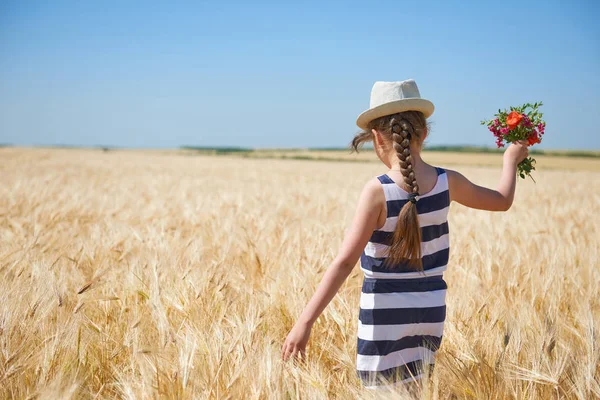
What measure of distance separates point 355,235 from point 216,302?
2.61 ft

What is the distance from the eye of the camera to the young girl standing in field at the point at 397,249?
4.54ft

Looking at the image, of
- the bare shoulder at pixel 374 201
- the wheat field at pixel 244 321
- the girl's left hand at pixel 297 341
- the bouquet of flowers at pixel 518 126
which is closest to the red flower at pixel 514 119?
the bouquet of flowers at pixel 518 126

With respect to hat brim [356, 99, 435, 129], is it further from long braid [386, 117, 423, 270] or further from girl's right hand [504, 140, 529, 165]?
girl's right hand [504, 140, 529, 165]

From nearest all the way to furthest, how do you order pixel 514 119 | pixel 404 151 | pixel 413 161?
pixel 404 151
pixel 413 161
pixel 514 119

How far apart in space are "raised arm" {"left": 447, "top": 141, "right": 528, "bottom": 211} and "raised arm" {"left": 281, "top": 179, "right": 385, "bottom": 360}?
0.32 metres

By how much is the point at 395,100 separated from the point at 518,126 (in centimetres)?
52

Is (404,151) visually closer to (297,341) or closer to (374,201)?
(374,201)

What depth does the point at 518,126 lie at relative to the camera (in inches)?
64.8

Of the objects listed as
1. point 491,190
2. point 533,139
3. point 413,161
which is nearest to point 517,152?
point 533,139

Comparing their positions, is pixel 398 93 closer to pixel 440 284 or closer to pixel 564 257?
pixel 440 284

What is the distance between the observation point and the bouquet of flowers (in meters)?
1.63

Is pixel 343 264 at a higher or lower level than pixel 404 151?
lower

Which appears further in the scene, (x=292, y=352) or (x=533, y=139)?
(x=533, y=139)

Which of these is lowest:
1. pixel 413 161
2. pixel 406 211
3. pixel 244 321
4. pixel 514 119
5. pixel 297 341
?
pixel 244 321
